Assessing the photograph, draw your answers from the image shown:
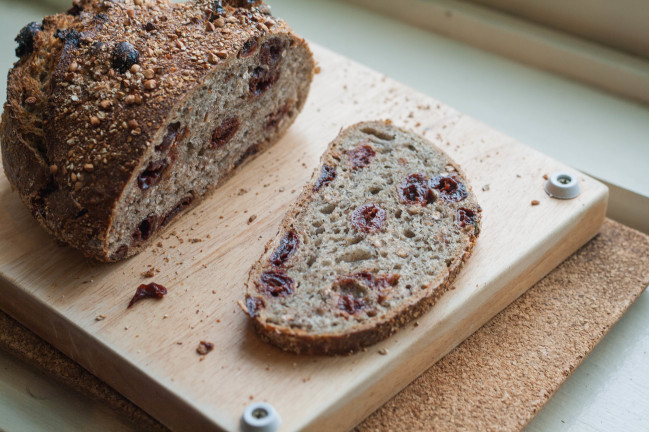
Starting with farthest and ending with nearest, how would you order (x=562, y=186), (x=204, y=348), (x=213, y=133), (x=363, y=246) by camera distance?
(x=562, y=186) < (x=213, y=133) < (x=363, y=246) < (x=204, y=348)

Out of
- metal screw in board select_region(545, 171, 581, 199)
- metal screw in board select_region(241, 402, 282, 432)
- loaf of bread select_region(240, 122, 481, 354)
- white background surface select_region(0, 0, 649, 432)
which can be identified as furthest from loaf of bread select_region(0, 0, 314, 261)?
metal screw in board select_region(545, 171, 581, 199)

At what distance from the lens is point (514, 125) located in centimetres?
399

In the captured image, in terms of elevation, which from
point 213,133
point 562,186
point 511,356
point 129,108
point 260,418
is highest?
point 129,108

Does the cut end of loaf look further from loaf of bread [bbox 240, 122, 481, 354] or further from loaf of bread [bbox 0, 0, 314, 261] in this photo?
loaf of bread [bbox 240, 122, 481, 354]

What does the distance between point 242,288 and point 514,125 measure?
1958 mm

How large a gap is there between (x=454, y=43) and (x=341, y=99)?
123cm

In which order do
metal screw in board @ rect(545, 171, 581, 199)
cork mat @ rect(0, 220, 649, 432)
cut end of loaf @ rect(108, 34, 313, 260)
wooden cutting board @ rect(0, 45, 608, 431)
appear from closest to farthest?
1. wooden cutting board @ rect(0, 45, 608, 431)
2. cork mat @ rect(0, 220, 649, 432)
3. cut end of loaf @ rect(108, 34, 313, 260)
4. metal screw in board @ rect(545, 171, 581, 199)

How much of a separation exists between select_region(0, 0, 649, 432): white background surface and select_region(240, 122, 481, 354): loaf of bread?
0.68 metres

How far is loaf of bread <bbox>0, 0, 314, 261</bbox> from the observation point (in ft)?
8.87

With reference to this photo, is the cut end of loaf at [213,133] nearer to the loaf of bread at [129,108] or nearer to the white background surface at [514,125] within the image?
the loaf of bread at [129,108]

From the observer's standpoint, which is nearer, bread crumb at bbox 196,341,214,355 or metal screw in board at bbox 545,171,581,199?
bread crumb at bbox 196,341,214,355

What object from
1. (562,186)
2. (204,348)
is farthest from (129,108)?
(562,186)

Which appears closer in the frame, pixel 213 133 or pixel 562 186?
pixel 213 133

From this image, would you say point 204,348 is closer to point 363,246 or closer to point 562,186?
point 363,246
